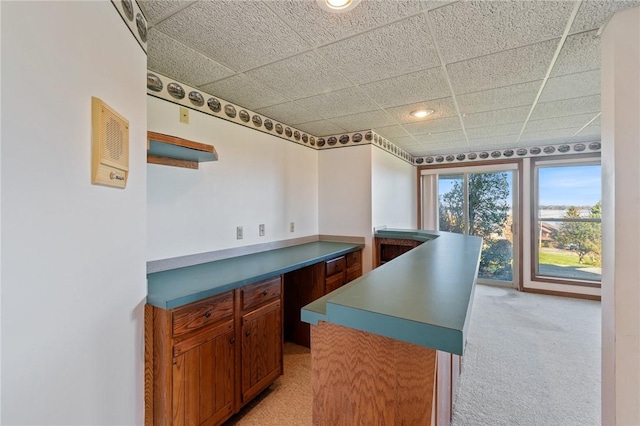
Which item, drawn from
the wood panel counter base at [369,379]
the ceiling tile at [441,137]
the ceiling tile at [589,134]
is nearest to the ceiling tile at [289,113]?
the ceiling tile at [441,137]

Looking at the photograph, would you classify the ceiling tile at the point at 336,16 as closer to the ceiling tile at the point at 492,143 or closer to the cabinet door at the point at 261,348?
the cabinet door at the point at 261,348

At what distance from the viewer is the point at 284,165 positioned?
3.12 m

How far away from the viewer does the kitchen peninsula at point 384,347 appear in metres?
0.79

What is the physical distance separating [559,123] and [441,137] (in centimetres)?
124

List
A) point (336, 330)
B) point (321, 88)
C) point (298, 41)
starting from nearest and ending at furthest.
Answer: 1. point (336, 330)
2. point (298, 41)
3. point (321, 88)

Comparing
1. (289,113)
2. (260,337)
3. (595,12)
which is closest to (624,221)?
(595,12)

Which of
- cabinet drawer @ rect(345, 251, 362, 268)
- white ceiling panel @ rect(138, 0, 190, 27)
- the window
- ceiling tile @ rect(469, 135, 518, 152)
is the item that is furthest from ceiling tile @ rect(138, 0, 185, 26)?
the window

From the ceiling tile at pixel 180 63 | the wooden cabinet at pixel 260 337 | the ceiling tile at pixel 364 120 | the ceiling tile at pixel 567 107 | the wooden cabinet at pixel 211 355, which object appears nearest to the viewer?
the wooden cabinet at pixel 211 355

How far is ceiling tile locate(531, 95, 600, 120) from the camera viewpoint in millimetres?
2437

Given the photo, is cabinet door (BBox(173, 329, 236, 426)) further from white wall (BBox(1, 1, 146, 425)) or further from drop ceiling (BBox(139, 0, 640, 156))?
drop ceiling (BBox(139, 0, 640, 156))

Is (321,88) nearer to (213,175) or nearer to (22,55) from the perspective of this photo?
(213,175)

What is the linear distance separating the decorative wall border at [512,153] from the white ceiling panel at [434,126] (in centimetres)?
180

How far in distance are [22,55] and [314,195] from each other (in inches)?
120

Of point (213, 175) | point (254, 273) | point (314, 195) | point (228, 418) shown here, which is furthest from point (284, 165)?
point (228, 418)
